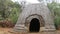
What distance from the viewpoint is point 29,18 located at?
1482 centimetres

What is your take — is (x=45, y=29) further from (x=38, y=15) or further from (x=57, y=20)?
(x=57, y=20)

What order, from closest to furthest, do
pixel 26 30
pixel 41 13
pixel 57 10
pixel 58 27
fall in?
pixel 26 30
pixel 41 13
pixel 58 27
pixel 57 10

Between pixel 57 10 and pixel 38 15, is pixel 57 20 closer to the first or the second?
pixel 57 10

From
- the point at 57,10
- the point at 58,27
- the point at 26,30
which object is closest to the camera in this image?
the point at 26,30

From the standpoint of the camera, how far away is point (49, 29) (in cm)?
1425

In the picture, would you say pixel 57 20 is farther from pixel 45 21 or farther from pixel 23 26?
pixel 23 26

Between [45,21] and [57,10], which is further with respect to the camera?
[57,10]

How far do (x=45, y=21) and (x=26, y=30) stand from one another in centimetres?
179

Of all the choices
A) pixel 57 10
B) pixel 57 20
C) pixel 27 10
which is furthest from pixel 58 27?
pixel 27 10

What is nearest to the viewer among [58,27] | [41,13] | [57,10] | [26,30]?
[26,30]

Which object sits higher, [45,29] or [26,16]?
[26,16]

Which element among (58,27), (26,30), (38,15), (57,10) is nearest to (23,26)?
(26,30)

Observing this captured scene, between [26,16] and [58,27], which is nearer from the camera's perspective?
[26,16]

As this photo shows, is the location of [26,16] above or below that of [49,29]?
above
